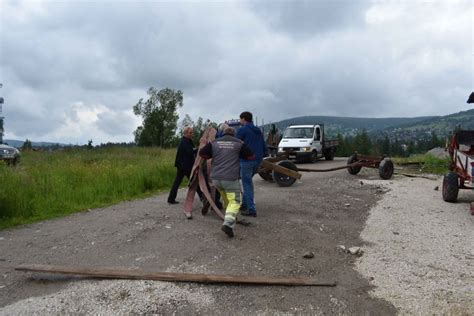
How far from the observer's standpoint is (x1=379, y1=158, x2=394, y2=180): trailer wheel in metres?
14.9

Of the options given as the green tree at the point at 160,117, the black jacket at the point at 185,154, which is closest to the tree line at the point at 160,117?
the green tree at the point at 160,117

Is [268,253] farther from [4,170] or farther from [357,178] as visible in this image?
[357,178]

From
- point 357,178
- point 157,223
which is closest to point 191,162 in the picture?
point 157,223

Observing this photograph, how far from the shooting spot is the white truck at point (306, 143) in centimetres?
2195

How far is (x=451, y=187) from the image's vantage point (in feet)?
34.3

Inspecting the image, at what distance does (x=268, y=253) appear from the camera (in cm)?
620

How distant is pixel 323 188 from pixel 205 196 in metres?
5.38

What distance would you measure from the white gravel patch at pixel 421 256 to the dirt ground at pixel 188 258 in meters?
0.23

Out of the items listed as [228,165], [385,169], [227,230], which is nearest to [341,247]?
[227,230]

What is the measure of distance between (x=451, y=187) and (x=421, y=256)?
4.95m

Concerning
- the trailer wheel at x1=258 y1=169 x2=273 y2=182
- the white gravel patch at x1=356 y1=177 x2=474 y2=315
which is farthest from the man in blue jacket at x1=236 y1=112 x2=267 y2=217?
the trailer wheel at x1=258 y1=169 x2=273 y2=182

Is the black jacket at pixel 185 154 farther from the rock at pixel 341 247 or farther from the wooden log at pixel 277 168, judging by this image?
the rock at pixel 341 247

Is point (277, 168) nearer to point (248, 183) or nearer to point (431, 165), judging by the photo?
point (248, 183)

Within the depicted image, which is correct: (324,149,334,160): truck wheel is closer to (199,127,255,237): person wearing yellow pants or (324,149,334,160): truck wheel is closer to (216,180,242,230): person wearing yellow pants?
(199,127,255,237): person wearing yellow pants
